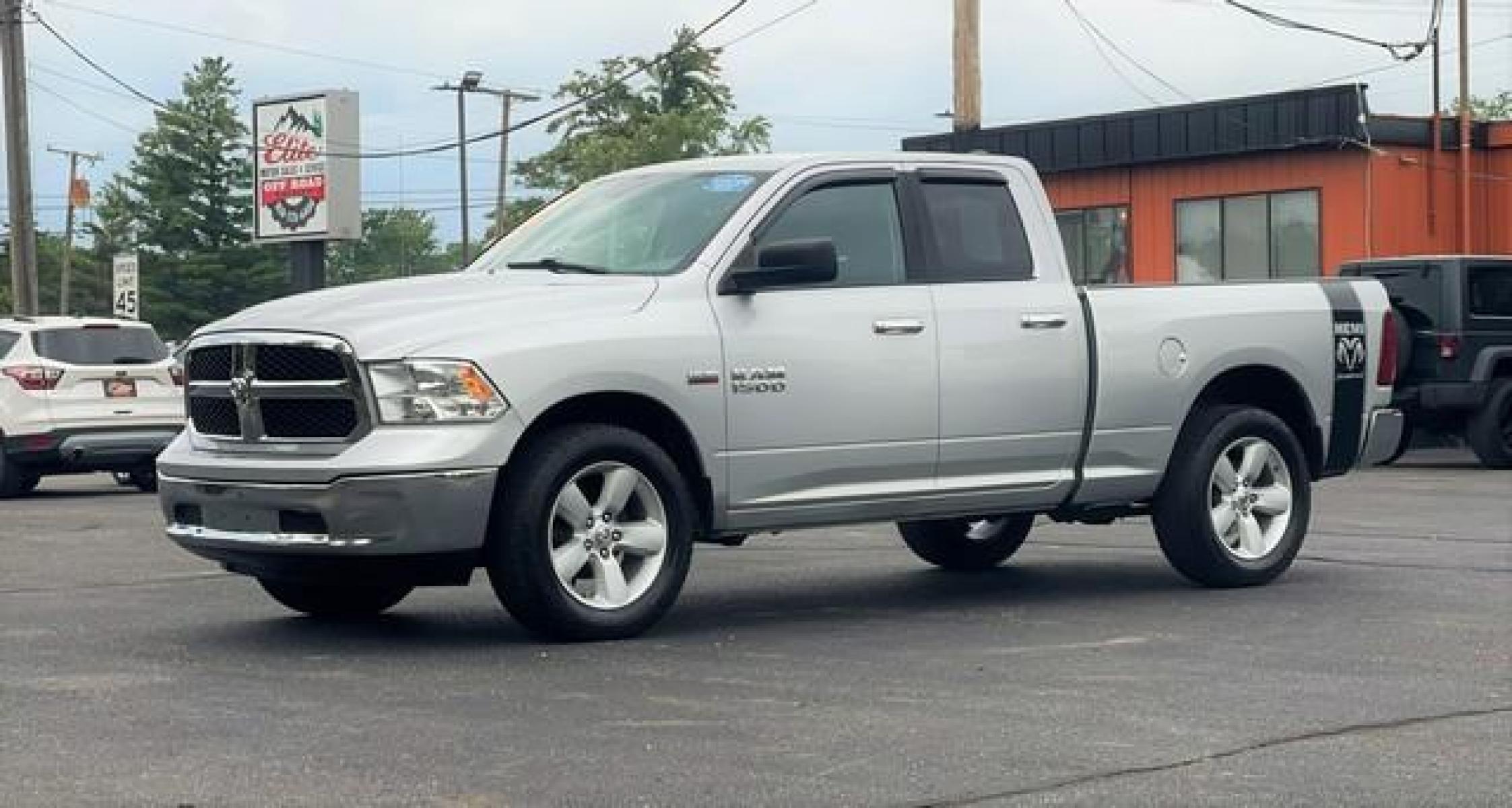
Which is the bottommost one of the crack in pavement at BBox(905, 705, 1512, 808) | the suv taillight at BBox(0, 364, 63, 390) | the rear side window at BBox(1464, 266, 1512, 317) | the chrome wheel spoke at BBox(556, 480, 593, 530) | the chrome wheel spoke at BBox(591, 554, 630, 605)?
the crack in pavement at BBox(905, 705, 1512, 808)

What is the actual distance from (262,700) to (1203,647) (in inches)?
135

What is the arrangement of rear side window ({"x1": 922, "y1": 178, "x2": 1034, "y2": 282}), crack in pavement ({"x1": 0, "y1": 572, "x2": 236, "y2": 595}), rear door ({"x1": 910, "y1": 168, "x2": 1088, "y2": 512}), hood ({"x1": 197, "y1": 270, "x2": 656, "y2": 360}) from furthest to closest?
crack in pavement ({"x1": 0, "y1": 572, "x2": 236, "y2": 595})
rear side window ({"x1": 922, "y1": 178, "x2": 1034, "y2": 282})
rear door ({"x1": 910, "y1": 168, "x2": 1088, "y2": 512})
hood ({"x1": 197, "y1": 270, "x2": 656, "y2": 360})

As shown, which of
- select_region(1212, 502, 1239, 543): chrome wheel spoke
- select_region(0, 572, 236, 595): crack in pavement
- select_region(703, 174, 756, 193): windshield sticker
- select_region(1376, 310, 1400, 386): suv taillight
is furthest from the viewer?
select_region(1376, 310, 1400, 386): suv taillight

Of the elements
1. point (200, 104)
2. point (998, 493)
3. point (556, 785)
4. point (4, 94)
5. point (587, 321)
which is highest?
point (200, 104)

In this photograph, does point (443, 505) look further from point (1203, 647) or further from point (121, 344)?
point (121, 344)

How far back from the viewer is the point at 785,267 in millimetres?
8891

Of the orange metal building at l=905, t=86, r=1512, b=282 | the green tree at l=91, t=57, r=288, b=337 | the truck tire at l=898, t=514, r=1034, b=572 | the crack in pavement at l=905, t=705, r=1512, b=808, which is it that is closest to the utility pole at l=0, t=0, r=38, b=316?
the orange metal building at l=905, t=86, r=1512, b=282

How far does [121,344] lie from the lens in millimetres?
19922

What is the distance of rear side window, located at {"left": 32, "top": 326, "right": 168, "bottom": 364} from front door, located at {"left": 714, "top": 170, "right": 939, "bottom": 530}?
1165 cm

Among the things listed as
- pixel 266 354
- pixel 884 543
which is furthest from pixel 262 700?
pixel 884 543

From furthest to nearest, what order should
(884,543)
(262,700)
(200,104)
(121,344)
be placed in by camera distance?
(200,104) < (121,344) < (884,543) < (262,700)

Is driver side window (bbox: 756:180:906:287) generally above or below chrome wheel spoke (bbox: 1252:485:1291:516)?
above

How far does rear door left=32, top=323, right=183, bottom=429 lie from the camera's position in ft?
63.6

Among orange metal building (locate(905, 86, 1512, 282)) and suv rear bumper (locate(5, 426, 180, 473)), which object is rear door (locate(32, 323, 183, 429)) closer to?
suv rear bumper (locate(5, 426, 180, 473))
